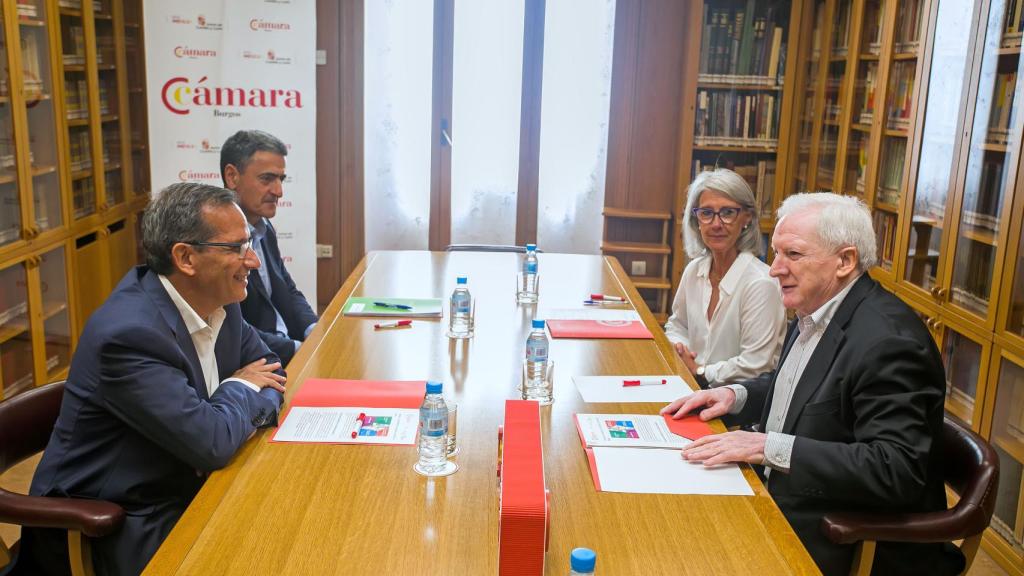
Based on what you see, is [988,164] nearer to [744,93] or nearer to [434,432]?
[744,93]

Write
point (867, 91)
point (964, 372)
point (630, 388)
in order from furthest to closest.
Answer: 1. point (867, 91)
2. point (964, 372)
3. point (630, 388)

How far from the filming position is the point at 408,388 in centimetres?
232

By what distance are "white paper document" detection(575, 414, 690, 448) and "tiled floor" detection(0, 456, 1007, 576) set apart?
5.41ft

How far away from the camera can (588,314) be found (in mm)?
3170

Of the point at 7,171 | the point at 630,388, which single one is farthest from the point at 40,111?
the point at 630,388

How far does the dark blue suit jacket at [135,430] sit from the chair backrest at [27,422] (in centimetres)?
15

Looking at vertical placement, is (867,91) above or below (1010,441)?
above

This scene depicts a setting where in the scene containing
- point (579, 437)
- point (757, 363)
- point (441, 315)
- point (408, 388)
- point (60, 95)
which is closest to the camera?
point (579, 437)

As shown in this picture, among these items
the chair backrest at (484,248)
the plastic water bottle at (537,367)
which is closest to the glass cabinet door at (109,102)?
the chair backrest at (484,248)

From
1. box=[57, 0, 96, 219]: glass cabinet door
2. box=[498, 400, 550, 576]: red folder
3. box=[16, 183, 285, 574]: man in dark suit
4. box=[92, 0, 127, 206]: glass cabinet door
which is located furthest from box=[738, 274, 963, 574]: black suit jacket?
box=[92, 0, 127, 206]: glass cabinet door

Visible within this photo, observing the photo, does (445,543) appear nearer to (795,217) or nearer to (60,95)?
(795,217)

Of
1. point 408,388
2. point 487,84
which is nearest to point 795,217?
point 408,388

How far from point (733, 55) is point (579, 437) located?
158 inches

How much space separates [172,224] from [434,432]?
78 centimetres
